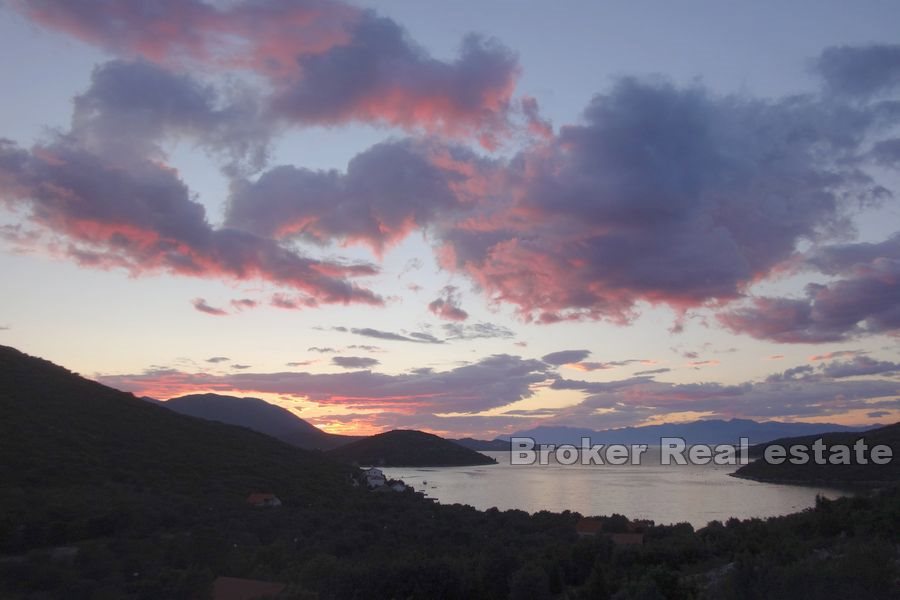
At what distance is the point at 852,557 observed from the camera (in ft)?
32.6

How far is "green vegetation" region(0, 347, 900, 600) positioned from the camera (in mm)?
12555

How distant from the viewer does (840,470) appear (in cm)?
6806

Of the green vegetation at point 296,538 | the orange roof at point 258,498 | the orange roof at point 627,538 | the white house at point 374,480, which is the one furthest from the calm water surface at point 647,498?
the orange roof at point 258,498

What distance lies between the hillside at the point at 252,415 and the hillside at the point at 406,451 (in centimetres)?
1893

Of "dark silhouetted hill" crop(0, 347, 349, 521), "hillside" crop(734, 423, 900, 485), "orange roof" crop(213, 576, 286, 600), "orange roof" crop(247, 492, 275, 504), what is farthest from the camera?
"hillside" crop(734, 423, 900, 485)

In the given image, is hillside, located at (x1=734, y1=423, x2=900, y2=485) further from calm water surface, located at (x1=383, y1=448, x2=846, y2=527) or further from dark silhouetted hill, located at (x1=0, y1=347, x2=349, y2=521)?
dark silhouetted hill, located at (x1=0, y1=347, x2=349, y2=521)

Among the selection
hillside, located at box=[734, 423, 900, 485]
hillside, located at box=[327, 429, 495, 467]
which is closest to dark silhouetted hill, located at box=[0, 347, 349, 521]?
hillside, located at box=[734, 423, 900, 485]

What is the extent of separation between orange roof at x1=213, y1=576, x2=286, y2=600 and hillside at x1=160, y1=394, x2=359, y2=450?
12365 cm

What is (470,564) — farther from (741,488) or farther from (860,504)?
(741,488)

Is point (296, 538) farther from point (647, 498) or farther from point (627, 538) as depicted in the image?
point (647, 498)

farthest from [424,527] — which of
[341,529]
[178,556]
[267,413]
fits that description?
[267,413]

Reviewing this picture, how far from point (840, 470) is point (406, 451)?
218ft

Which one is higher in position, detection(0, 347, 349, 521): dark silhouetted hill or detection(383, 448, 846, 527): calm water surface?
detection(0, 347, 349, 521): dark silhouetted hill

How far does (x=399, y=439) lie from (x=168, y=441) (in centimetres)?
9166
